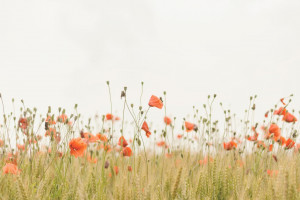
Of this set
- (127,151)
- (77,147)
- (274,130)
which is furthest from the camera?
(274,130)

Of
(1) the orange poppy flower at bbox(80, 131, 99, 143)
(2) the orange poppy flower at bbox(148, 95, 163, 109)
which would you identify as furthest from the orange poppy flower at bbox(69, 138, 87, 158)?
(2) the orange poppy flower at bbox(148, 95, 163, 109)

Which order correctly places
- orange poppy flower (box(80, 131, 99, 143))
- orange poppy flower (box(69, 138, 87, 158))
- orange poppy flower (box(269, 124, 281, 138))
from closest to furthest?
orange poppy flower (box(69, 138, 87, 158)) < orange poppy flower (box(80, 131, 99, 143)) < orange poppy flower (box(269, 124, 281, 138))

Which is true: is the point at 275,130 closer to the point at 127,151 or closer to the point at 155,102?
the point at 155,102

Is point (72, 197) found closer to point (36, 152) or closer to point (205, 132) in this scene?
point (36, 152)

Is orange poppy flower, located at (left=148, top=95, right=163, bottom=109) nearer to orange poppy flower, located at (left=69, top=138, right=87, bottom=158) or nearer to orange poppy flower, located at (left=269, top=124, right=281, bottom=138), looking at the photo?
orange poppy flower, located at (left=69, top=138, right=87, bottom=158)

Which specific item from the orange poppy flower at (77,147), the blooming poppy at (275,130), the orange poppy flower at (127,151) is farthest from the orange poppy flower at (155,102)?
the blooming poppy at (275,130)

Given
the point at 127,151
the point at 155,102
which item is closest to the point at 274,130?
the point at 155,102

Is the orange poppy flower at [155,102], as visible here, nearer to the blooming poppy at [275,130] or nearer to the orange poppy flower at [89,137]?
the orange poppy flower at [89,137]

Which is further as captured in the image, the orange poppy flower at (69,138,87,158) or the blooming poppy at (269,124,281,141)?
the blooming poppy at (269,124,281,141)

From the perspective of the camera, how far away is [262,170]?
300 cm

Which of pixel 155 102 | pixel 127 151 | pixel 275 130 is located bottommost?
pixel 127 151

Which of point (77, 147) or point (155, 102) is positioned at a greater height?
point (155, 102)

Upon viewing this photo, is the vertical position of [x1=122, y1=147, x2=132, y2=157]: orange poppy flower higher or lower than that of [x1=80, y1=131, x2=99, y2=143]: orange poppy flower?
lower

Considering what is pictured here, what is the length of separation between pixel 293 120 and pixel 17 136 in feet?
9.39
